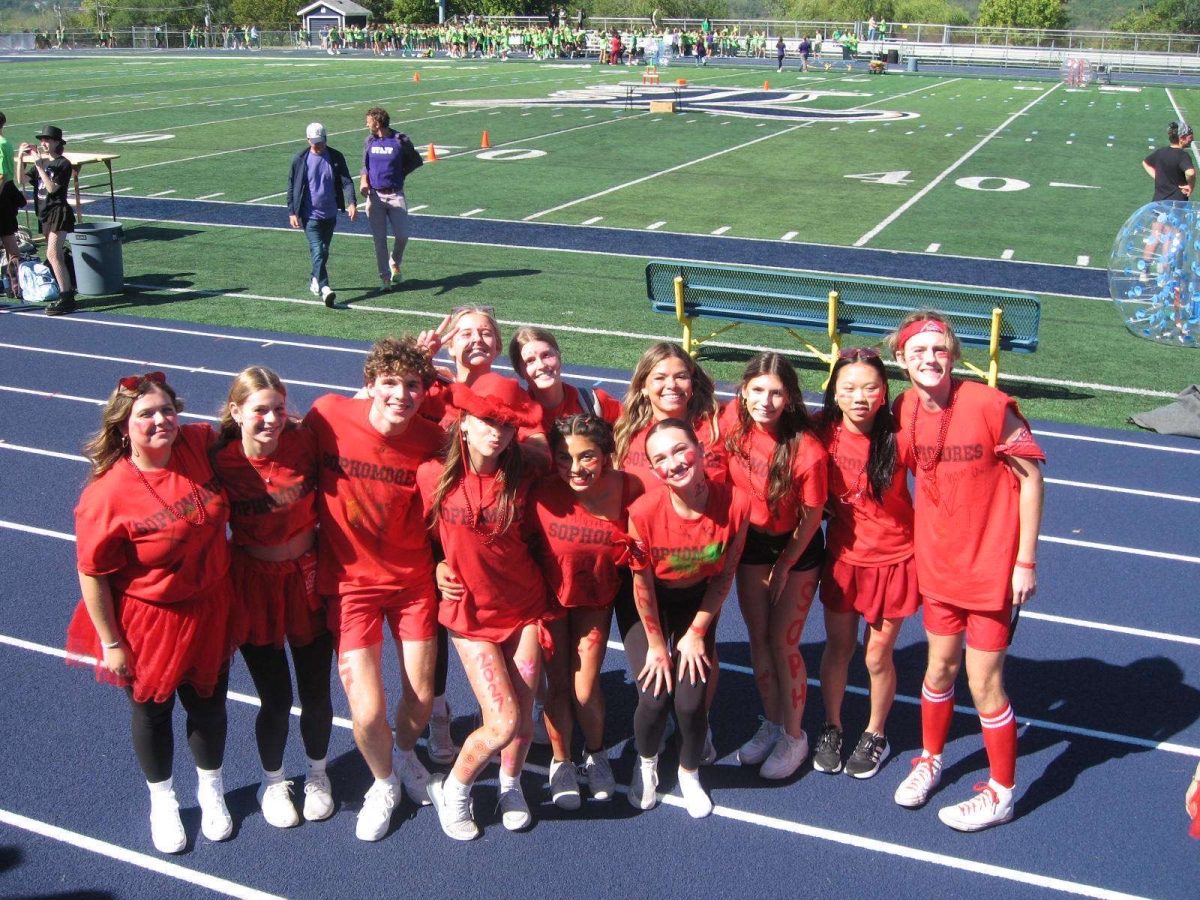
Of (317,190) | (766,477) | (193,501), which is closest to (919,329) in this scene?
(766,477)

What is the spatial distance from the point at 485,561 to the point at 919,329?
1697 mm

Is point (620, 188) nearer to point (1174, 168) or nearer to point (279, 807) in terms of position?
point (1174, 168)

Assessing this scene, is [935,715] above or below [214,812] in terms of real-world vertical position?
above

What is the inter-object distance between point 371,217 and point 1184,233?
7836 mm

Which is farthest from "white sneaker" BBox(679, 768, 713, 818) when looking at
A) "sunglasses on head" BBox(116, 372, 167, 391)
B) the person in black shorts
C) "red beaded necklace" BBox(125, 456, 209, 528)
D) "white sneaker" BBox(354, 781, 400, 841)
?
the person in black shorts

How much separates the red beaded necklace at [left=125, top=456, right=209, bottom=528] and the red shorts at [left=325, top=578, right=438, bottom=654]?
0.55 metres

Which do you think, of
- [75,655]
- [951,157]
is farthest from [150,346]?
[951,157]

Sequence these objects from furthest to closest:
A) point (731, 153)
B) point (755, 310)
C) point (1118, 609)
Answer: point (731, 153) → point (755, 310) → point (1118, 609)

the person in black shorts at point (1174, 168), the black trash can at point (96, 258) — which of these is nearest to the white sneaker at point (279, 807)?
the black trash can at point (96, 258)

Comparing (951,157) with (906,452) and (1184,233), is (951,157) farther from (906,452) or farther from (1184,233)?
(906,452)

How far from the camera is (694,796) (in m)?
4.57

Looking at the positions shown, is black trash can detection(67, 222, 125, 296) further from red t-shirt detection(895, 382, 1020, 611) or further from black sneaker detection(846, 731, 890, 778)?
red t-shirt detection(895, 382, 1020, 611)

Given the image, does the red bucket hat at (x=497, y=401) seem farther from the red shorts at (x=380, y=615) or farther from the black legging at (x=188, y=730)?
the black legging at (x=188, y=730)

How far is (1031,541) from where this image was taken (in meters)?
4.13
